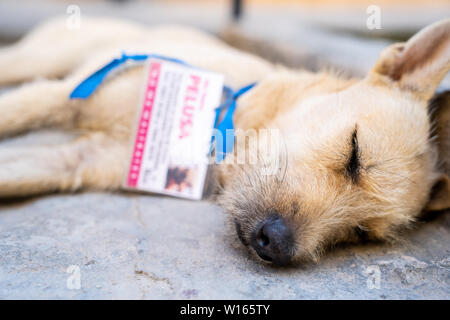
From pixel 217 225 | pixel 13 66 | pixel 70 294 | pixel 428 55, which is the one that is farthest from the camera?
pixel 13 66

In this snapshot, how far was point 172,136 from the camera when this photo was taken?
302 centimetres

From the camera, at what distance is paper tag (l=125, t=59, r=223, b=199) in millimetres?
3016

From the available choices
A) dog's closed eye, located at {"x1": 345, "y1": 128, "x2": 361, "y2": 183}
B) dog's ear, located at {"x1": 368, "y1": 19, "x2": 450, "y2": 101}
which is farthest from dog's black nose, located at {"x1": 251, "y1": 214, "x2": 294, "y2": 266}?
dog's ear, located at {"x1": 368, "y1": 19, "x2": 450, "y2": 101}

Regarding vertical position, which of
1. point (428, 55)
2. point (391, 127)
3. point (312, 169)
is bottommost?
point (312, 169)

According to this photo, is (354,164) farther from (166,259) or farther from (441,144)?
(166,259)

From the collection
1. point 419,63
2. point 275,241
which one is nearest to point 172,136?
point 275,241

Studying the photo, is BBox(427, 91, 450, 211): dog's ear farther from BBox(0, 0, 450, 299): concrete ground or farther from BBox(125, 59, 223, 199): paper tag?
BBox(125, 59, 223, 199): paper tag

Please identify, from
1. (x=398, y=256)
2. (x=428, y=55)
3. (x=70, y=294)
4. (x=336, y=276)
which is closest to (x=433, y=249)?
(x=398, y=256)

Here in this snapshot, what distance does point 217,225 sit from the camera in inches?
106

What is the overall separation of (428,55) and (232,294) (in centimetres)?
203

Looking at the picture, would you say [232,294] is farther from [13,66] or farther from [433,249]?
[13,66]

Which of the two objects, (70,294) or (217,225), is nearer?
(70,294)

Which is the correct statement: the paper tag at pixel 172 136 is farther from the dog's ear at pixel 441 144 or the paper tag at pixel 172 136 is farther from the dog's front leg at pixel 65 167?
the dog's ear at pixel 441 144

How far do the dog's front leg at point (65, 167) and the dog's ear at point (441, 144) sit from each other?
6.92ft
